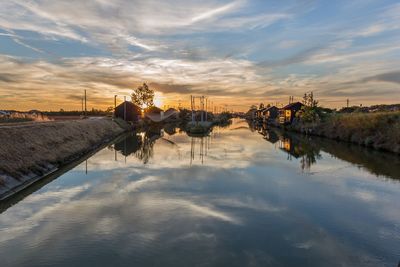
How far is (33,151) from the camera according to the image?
23.0 m

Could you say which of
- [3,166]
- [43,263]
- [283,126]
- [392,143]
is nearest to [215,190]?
[43,263]

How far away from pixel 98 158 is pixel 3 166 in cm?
1265

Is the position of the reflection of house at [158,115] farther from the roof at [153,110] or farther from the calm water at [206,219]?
the calm water at [206,219]

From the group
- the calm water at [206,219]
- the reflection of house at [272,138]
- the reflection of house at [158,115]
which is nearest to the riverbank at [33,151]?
the calm water at [206,219]

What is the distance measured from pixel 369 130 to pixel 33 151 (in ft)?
135

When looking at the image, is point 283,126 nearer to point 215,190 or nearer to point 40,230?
point 215,190

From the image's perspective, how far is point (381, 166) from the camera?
26.4 metres

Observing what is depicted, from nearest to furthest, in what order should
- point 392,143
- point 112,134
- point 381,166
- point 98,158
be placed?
point 381,166
point 98,158
point 392,143
point 112,134

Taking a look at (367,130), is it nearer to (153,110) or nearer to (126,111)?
(126,111)

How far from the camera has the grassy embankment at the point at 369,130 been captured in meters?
35.7

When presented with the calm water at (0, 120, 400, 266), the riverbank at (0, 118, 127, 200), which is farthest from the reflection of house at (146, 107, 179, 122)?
the calm water at (0, 120, 400, 266)

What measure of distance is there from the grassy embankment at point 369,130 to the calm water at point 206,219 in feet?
47.5

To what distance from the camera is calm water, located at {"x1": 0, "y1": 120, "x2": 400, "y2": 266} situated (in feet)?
32.0

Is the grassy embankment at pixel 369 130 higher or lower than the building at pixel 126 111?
lower
